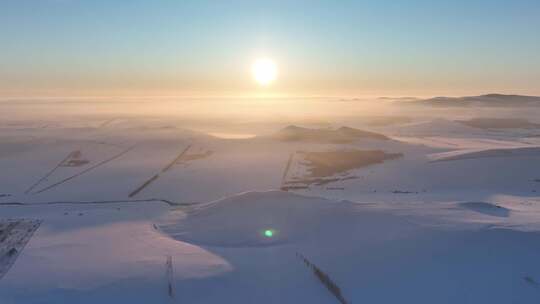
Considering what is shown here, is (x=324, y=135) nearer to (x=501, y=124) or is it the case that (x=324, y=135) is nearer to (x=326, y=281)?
(x=326, y=281)

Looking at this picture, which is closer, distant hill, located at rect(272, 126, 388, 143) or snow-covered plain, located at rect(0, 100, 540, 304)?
snow-covered plain, located at rect(0, 100, 540, 304)

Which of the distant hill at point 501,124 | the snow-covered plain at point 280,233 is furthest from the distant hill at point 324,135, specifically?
the distant hill at point 501,124

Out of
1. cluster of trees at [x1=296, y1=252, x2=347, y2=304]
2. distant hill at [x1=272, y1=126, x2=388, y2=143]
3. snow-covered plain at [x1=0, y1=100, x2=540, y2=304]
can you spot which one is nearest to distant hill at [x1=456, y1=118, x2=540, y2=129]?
distant hill at [x1=272, y1=126, x2=388, y2=143]

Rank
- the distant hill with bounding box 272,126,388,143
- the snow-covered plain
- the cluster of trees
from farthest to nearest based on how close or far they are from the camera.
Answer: the distant hill with bounding box 272,126,388,143 → the snow-covered plain → the cluster of trees

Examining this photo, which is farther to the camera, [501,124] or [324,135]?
[501,124]

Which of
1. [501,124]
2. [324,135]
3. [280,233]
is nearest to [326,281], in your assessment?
[280,233]

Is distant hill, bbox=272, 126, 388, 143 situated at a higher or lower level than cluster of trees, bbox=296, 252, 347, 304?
higher

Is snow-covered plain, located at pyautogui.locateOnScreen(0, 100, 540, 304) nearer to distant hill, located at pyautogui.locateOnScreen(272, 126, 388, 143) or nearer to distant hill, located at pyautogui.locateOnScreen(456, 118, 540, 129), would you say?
A: distant hill, located at pyautogui.locateOnScreen(272, 126, 388, 143)

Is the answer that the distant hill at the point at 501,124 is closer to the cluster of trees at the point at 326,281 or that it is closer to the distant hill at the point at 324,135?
the distant hill at the point at 324,135
